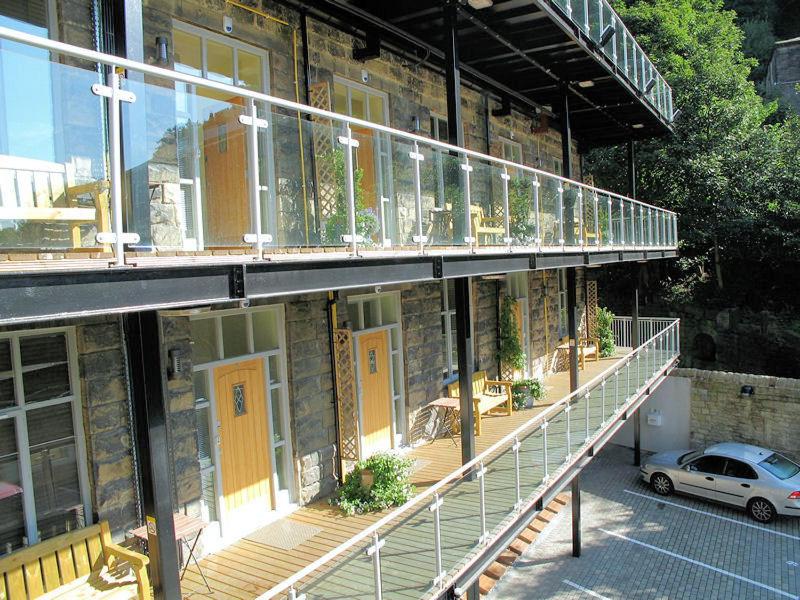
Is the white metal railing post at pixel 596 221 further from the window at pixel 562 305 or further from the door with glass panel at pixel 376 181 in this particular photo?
the door with glass panel at pixel 376 181

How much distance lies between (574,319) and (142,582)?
30.6ft

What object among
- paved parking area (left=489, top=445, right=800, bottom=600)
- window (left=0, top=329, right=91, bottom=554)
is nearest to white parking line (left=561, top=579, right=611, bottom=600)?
paved parking area (left=489, top=445, right=800, bottom=600)

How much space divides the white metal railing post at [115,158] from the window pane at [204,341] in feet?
10.00

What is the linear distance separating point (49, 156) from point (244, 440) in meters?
4.52

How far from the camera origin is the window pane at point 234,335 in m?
6.81

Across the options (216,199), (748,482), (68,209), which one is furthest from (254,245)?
(748,482)

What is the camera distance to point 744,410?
17.9 metres

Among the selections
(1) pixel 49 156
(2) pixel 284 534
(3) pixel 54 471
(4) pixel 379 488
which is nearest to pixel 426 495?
(4) pixel 379 488

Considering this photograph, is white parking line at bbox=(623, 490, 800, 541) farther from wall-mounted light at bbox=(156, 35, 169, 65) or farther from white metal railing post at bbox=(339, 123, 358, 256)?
wall-mounted light at bbox=(156, 35, 169, 65)

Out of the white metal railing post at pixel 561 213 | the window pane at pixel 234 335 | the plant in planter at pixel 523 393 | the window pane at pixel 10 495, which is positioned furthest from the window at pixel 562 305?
the window pane at pixel 10 495

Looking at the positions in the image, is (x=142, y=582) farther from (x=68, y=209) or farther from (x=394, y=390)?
(x=394, y=390)

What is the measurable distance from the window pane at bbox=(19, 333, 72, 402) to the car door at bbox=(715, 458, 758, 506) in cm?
1565

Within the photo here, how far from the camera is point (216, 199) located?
13.1 feet

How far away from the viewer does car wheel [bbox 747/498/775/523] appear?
1455cm
